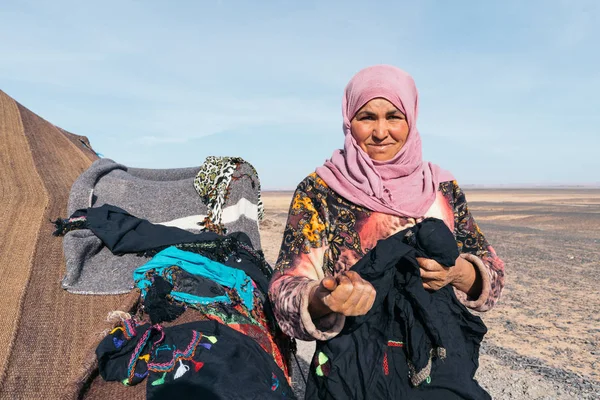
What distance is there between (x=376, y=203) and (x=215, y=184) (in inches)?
86.0

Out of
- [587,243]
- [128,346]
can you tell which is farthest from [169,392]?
[587,243]

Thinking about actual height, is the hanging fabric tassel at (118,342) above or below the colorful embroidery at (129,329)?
below

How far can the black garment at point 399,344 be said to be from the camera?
1.65 meters

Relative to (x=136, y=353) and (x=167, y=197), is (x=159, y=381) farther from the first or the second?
(x=167, y=197)

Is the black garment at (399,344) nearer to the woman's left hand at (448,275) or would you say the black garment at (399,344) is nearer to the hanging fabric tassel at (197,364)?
the woman's left hand at (448,275)

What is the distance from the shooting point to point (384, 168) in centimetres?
185

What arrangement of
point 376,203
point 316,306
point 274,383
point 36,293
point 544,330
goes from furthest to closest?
point 544,330 < point 36,293 < point 274,383 < point 376,203 < point 316,306

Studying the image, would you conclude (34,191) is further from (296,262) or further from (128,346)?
(296,262)

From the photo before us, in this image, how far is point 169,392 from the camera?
1.85 metres

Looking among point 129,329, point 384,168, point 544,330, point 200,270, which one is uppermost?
point 384,168

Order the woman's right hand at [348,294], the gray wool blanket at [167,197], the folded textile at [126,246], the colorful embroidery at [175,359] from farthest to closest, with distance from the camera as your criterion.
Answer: the gray wool blanket at [167,197], the folded textile at [126,246], the colorful embroidery at [175,359], the woman's right hand at [348,294]

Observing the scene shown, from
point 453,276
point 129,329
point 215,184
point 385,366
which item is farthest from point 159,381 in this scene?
point 215,184

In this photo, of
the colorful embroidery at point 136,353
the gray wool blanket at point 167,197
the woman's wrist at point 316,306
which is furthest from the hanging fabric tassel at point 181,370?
the gray wool blanket at point 167,197

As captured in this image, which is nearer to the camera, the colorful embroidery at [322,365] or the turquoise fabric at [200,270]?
the colorful embroidery at [322,365]
